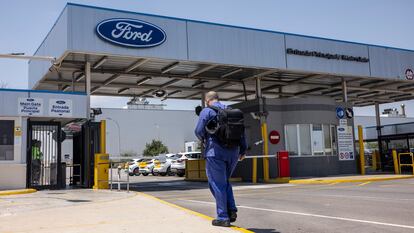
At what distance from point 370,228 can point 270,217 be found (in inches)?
75.7

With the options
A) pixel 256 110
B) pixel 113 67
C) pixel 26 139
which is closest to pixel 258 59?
pixel 256 110

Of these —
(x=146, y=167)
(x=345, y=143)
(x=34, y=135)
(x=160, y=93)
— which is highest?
(x=160, y=93)

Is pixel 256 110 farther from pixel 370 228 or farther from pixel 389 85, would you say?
pixel 370 228

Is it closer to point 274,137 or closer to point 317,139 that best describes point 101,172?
point 274,137

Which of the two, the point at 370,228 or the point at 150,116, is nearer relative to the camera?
the point at 370,228

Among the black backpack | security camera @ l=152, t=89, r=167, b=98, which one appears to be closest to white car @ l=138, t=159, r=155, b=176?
security camera @ l=152, t=89, r=167, b=98

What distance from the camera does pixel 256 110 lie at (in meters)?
23.2

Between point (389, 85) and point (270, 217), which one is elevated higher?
point (389, 85)

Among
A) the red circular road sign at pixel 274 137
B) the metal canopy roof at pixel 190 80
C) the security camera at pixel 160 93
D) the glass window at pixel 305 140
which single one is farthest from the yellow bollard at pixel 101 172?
the glass window at pixel 305 140

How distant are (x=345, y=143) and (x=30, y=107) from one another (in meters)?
16.1

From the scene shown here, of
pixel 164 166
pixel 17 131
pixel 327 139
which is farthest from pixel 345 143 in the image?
pixel 17 131

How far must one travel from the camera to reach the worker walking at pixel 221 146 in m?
6.09

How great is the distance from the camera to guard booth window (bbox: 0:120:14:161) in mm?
16391

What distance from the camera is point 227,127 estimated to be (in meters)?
6.06
